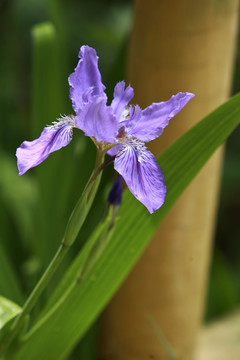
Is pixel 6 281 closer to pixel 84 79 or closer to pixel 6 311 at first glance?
pixel 6 311

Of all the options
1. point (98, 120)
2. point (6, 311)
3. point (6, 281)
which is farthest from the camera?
point (6, 281)

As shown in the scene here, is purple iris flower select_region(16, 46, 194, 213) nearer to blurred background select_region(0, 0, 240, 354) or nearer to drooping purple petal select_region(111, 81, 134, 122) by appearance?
drooping purple petal select_region(111, 81, 134, 122)

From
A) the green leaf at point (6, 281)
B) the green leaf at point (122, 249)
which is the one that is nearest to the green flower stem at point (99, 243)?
the green leaf at point (122, 249)

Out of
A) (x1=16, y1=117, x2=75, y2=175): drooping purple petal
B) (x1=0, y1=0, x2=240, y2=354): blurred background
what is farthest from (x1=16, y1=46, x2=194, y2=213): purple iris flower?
(x1=0, y1=0, x2=240, y2=354): blurred background

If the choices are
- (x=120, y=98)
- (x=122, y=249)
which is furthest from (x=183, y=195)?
(x=120, y=98)

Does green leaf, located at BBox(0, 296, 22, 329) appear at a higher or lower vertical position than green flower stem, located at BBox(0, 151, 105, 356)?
lower

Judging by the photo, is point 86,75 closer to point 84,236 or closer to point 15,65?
point 84,236

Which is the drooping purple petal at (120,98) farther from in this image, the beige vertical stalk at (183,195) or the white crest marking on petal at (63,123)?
the beige vertical stalk at (183,195)

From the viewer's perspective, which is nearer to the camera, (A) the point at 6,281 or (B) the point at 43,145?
(B) the point at 43,145
